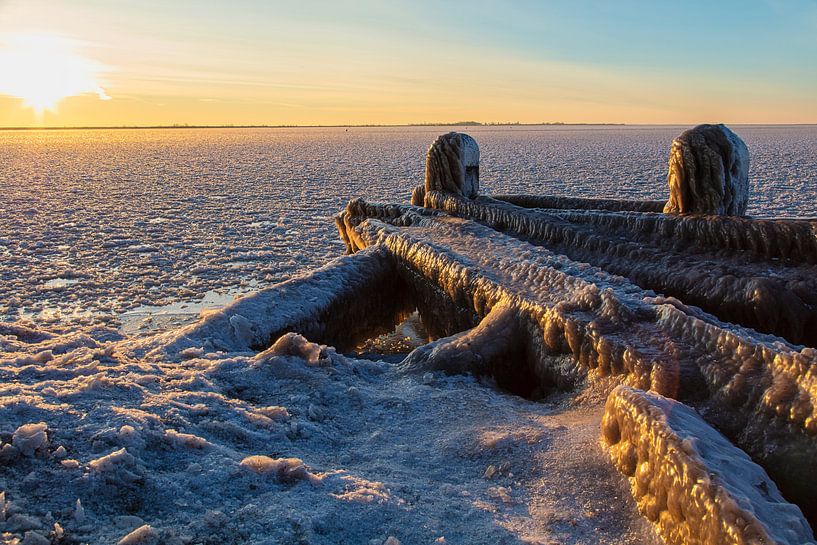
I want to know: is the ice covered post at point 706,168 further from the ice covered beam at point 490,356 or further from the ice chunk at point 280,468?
the ice chunk at point 280,468

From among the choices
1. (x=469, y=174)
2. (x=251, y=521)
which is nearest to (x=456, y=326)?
(x=251, y=521)

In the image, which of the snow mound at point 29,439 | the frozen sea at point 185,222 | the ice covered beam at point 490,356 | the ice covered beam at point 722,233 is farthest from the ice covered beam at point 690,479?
the frozen sea at point 185,222

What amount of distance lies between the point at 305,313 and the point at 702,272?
2879 mm

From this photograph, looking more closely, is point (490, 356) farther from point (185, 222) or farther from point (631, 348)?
point (185, 222)

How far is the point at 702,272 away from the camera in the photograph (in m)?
4.26

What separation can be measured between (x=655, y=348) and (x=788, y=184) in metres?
14.9

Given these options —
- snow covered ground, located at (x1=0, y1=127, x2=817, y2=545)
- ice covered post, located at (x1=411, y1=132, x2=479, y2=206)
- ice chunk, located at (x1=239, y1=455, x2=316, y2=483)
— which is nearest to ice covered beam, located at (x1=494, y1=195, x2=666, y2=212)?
ice covered post, located at (x1=411, y1=132, x2=479, y2=206)

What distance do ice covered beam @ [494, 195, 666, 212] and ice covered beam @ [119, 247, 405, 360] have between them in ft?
10.4

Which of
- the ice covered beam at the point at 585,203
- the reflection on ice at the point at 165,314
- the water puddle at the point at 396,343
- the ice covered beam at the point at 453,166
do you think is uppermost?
the ice covered beam at the point at 453,166

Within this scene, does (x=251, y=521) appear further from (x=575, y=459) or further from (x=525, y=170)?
(x=525, y=170)

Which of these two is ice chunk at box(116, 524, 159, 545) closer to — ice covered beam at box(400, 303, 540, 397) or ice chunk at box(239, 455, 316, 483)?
ice chunk at box(239, 455, 316, 483)

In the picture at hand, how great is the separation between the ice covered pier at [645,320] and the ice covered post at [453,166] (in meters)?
0.38

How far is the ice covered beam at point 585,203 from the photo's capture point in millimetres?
6984

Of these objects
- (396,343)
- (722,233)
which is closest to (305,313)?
(396,343)
